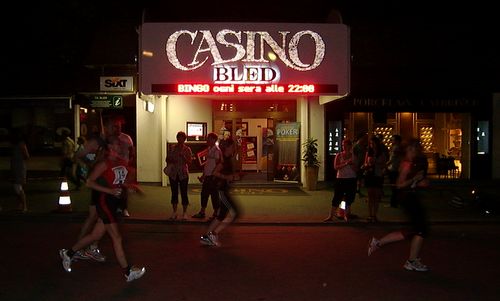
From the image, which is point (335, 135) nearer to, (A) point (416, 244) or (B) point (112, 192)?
(A) point (416, 244)

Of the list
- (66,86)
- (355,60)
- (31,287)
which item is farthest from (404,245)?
(66,86)

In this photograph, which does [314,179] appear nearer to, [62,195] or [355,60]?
[355,60]

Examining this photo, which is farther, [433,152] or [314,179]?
[433,152]

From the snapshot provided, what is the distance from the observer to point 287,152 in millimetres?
19641

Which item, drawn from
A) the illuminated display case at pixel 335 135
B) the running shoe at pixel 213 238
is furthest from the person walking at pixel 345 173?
the illuminated display case at pixel 335 135

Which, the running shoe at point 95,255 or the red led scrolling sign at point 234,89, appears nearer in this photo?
the running shoe at point 95,255

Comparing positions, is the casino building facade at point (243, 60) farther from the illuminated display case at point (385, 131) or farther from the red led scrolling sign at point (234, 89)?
the illuminated display case at point (385, 131)

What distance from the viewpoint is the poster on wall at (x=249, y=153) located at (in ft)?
72.5

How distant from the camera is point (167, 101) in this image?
1909 centimetres

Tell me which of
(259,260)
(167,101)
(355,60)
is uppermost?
(355,60)

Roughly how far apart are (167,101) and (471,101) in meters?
9.60

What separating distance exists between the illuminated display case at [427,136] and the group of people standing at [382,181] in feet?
20.9

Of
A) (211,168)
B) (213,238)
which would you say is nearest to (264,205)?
(211,168)

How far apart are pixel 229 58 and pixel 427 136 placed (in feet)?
27.5
